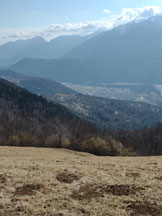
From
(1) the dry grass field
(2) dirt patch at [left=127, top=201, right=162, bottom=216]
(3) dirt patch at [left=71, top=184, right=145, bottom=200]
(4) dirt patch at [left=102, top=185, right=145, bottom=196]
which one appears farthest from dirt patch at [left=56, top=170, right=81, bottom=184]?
(2) dirt patch at [left=127, top=201, right=162, bottom=216]

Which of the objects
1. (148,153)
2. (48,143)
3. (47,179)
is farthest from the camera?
(148,153)

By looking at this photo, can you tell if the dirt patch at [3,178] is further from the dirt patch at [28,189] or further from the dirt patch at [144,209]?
the dirt patch at [144,209]

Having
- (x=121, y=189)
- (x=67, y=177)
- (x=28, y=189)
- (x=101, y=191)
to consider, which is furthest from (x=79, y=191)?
(x=28, y=189)

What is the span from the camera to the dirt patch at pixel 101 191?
21672 mm

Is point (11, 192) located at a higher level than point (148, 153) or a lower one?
higher

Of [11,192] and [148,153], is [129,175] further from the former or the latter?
[148,153]

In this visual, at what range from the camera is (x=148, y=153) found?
443ft

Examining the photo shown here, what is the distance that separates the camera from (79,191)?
895 inches

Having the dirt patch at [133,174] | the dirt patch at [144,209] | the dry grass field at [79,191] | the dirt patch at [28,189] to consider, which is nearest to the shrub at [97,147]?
the dry grass field at [79,191]

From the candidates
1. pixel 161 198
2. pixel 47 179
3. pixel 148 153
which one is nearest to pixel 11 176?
pixel 47 179

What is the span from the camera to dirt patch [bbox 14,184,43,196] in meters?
22.0

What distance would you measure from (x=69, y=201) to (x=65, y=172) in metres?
8.47

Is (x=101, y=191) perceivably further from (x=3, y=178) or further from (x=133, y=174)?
(x=3, y=178)

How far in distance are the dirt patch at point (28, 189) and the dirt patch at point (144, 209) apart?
8.44 metres
